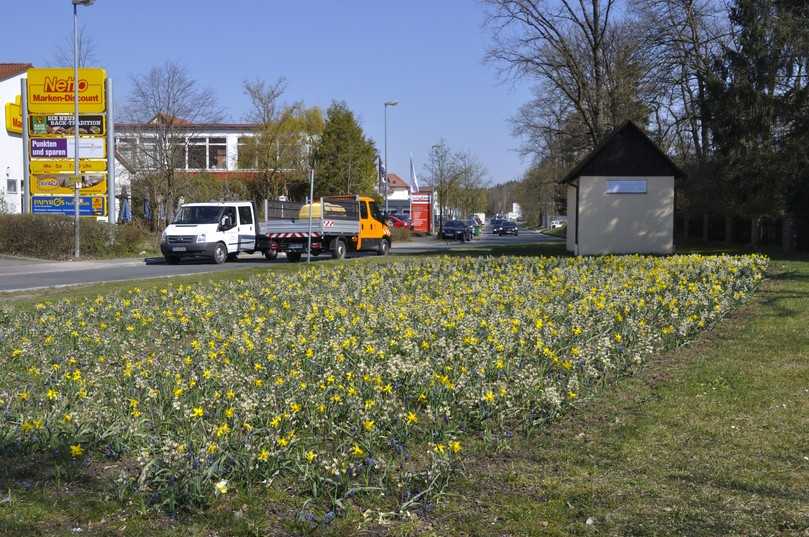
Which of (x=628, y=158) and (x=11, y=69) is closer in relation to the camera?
(x=628, y=158)

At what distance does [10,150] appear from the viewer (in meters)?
47.6

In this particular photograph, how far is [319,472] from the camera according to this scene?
518cm

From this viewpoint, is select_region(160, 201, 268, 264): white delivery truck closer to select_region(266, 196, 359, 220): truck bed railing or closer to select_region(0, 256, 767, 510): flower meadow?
select_region(266, 196, 359, 220): truck bed railing

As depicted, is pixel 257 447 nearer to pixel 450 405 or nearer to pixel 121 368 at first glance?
pixel 450 405

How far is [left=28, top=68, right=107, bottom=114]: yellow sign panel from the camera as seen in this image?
113ft

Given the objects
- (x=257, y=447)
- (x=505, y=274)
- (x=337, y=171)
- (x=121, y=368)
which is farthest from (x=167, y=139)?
(x=257, y=447)

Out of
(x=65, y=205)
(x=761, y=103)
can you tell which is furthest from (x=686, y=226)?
(x=65, y=205)

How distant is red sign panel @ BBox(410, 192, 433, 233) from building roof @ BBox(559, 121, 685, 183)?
37283mm

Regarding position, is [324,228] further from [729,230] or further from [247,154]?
[247,154]

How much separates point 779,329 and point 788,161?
1858cm

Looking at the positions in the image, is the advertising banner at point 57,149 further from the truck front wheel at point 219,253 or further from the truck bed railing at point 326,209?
the truck bed railing at point 326,209

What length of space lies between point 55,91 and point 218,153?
1944 inches

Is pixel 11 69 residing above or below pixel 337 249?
above

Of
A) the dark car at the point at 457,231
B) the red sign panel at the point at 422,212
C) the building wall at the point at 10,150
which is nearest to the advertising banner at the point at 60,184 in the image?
the building wall at the point at 10,150
